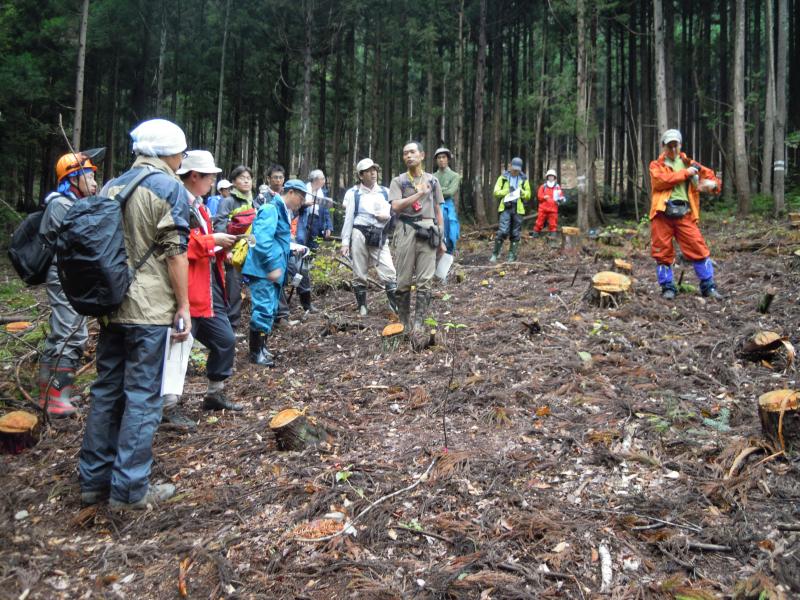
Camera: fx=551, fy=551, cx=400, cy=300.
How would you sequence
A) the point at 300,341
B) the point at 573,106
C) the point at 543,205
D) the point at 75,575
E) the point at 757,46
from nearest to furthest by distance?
the point at 75,575
the point at 300,341
the point at 543,205
the point at 573,106
the point at 757,46

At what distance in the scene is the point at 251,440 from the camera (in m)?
4.19

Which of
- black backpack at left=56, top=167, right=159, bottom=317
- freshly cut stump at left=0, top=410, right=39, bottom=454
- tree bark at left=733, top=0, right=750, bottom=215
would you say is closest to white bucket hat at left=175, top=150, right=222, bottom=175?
black backpack at left=56, top=167, right=159, bottom=317

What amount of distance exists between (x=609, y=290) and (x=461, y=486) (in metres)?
4.82

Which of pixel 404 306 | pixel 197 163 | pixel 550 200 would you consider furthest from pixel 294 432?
pixel 550 200

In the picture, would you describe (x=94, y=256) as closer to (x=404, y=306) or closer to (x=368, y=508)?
(x=368, y=508)

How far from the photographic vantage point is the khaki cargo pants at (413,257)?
6.42 m

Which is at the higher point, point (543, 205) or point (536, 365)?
point (543, 205)

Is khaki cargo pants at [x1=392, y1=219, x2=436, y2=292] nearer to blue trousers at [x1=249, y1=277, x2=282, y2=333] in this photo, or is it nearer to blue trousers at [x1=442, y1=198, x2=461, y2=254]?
blue trousers at [x1=249, y1=277, x2=282, y2=333]

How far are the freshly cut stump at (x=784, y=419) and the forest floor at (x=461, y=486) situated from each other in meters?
0.10

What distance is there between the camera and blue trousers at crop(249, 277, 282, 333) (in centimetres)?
602

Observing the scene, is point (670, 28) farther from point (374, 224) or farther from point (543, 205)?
point (374, 224)

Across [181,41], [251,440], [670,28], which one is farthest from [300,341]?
[181,41]

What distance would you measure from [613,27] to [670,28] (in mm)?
5610

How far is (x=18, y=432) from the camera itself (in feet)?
13.5
